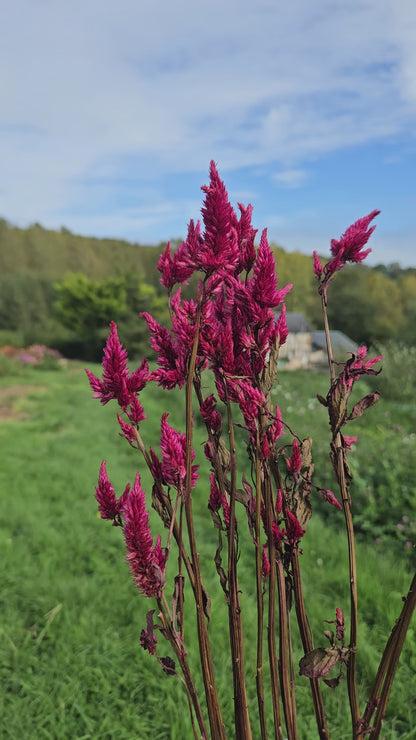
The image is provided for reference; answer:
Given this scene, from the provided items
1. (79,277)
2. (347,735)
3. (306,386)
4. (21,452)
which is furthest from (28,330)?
(347,735)

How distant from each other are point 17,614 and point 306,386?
814 centimetres

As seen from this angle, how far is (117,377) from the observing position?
87cm

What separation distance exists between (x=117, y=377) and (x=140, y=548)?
11.3 inches

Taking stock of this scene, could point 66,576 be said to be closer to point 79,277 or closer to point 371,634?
point 371,634

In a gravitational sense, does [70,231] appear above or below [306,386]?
above

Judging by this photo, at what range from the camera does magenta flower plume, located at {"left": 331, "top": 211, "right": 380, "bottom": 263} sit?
2.96 feet

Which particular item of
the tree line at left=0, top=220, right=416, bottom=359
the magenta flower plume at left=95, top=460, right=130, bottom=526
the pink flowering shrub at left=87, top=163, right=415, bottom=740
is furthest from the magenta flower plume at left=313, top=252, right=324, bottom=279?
the tree line at left=0, top=220, right=416, bottom=359

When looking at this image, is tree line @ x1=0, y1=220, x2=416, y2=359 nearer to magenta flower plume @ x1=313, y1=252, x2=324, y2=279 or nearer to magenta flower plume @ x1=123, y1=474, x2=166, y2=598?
magenta flower plume @ x1=313, y1=252, x2=324, y2=279

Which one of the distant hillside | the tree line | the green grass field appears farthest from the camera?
the distant hillside

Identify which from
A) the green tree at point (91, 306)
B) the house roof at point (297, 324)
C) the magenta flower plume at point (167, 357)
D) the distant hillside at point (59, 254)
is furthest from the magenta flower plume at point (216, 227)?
the distant hillside at point (59, 254)

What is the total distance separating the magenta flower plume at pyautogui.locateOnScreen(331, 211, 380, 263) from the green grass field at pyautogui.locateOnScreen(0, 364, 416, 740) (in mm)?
1988

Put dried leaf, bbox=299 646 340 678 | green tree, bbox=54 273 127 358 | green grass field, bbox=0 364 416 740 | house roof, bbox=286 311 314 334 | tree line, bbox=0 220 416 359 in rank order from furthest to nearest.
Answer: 1. green tree, bbox=54 273 127 358
2. tree line, bbox=0 220 416 359
3. house roof, bbox=286 311 314 334
4. green grass field, bbox=0 364 416 740
5. dried leaf, bbox=299 646 340 678

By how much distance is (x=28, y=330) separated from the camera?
77.3 ft

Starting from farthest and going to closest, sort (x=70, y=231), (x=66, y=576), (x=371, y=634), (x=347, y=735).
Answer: (x=70, y=231)
(x=66, y=576)
(x=371, y=634)
(x=347, y=735)
